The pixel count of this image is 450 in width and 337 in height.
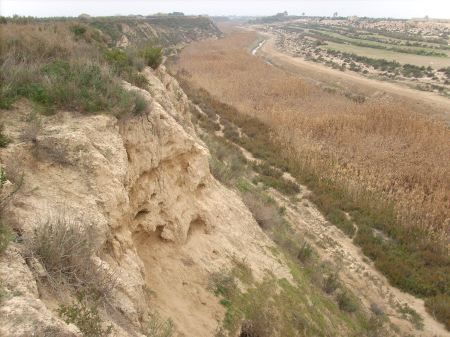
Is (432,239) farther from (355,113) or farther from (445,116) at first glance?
(445,116)

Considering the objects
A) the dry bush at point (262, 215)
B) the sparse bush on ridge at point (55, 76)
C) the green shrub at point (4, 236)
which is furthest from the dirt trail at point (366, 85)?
the green shrub at point (4, 236)

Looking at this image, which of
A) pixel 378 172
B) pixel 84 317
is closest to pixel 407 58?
pixel 378 172

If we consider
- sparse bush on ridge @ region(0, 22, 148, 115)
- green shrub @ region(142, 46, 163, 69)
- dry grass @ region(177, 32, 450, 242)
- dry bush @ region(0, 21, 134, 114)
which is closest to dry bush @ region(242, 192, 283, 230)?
sparse bush on ridge @ region(0, 22, 148, 115)

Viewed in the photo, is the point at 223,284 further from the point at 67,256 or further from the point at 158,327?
the point at 67,256

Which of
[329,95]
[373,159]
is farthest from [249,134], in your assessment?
[329,95]

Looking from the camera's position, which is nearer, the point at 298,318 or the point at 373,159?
the point at 298,318

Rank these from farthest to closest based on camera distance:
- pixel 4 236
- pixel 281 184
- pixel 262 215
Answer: pixel 281 184 < pixel 262 215 < pixel 4 236

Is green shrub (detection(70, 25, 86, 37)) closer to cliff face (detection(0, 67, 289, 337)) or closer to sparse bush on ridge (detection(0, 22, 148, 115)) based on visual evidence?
sparse bush on ridge (detection(0, 22, 148, 115))
